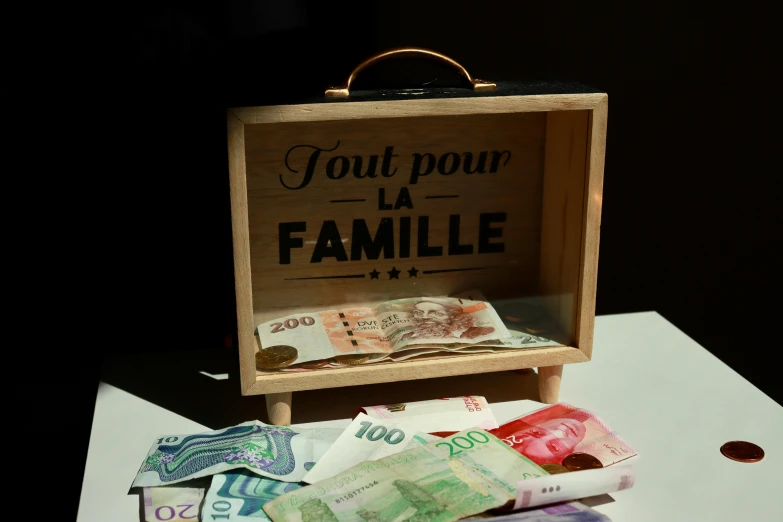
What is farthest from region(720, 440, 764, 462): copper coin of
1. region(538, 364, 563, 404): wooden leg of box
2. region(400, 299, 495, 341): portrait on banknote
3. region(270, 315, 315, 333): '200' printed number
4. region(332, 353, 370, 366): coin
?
region(270, 315, 315, 333): '200' printed number

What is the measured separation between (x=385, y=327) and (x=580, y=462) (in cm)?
33

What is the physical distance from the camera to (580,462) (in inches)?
42.1

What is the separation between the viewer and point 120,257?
4.91 ft

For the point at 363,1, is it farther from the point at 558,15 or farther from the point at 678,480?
the point at 678,480

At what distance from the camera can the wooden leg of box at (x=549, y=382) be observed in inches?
48.8

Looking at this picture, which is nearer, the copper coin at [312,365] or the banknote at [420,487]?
the banknote at [420,487]

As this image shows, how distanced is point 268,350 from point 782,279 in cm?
114

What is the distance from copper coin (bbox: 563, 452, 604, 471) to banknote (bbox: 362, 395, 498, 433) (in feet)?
0.39

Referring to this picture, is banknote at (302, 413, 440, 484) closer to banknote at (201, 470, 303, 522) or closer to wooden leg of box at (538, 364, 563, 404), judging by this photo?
banknote at (201, 470, 303, 522)

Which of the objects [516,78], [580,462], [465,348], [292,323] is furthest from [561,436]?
[516,78]

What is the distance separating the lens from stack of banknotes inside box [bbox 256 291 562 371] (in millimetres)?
1173

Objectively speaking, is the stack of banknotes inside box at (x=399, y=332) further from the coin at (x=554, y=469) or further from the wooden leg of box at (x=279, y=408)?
the coin at (x=554, y=469)

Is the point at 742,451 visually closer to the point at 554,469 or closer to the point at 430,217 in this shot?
the point at 554,469

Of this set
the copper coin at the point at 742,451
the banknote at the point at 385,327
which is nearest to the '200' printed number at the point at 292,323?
the banknote at the point at 385,327
